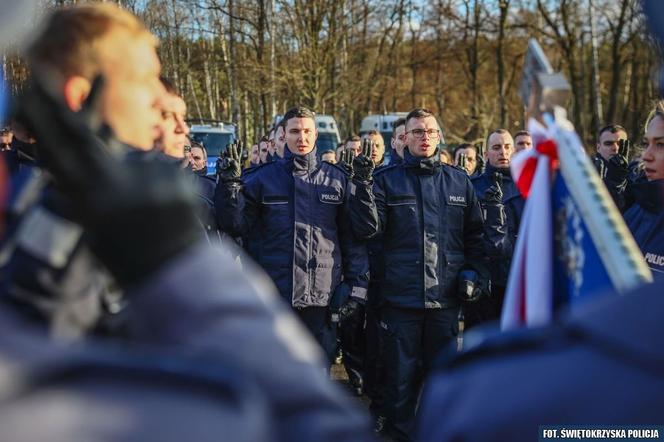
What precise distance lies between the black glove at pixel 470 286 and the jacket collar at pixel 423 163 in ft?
2.47

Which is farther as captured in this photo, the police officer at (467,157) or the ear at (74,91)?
the police officer at (467,157)

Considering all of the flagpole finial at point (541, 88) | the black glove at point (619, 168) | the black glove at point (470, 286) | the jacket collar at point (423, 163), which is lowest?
the black glove at point (470, 286)

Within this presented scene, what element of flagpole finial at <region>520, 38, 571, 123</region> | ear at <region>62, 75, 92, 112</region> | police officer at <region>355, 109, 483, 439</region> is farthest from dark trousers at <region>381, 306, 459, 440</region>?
ear at <region>62, 75, 92, 112</region>

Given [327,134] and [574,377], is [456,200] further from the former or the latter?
[327,134]

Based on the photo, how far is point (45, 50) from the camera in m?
1.55

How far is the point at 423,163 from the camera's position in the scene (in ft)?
17.7

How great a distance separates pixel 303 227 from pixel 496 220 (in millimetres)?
1361

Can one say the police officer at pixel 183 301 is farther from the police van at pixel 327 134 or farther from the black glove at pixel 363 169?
the police van at pixel 327 134

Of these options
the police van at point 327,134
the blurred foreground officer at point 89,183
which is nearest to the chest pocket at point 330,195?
the blurred foreground officer at point 89,183

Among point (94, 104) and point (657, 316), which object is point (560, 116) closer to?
point (657, 316)

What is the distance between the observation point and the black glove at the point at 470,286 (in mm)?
5199

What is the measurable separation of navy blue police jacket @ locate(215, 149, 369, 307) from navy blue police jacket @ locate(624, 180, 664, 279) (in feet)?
7.09

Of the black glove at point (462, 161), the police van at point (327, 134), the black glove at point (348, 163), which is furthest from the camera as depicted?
the police van at point (327, 134)

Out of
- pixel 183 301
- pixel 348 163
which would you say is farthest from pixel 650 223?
pixel 348 163
